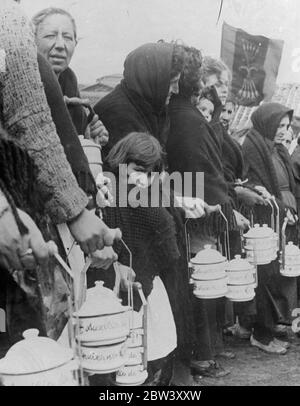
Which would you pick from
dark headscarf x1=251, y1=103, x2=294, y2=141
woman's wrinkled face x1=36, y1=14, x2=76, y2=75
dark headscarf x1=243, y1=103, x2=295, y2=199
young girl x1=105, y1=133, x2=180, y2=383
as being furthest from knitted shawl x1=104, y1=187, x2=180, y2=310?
dark headscarf x1=251, y1=103, x2=294, y2=141

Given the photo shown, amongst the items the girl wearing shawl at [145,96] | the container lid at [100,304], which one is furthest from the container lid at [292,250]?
the container lid at [100,304]

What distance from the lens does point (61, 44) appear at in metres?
2.19

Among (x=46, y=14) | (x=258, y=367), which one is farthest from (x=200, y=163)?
(x=258, y=367)

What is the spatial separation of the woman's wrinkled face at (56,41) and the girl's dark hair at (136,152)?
1.18ft

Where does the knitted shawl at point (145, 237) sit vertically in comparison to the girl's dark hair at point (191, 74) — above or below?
below

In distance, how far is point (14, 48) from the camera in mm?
1428

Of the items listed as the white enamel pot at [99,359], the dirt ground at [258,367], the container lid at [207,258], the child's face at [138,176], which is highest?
the child's face at [138,176]

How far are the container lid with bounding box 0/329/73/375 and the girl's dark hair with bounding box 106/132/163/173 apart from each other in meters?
1.11

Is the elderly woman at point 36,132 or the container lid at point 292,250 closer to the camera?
the elderly woman at point 36,132

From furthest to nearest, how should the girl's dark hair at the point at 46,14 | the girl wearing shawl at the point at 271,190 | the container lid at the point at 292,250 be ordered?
the girl wearing shawl at the point at 271,190 < the container lid at the point at 292,250 < the girl's dark hair at the point at 46,14

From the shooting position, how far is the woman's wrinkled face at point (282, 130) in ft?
11.8

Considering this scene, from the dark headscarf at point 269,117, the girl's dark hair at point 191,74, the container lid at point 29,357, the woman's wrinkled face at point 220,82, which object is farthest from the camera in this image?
the dark headscarf at point 269,117

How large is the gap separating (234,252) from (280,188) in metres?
0.66

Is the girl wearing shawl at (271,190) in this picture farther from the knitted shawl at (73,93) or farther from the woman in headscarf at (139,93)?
the knitted shawl at (73,93)
